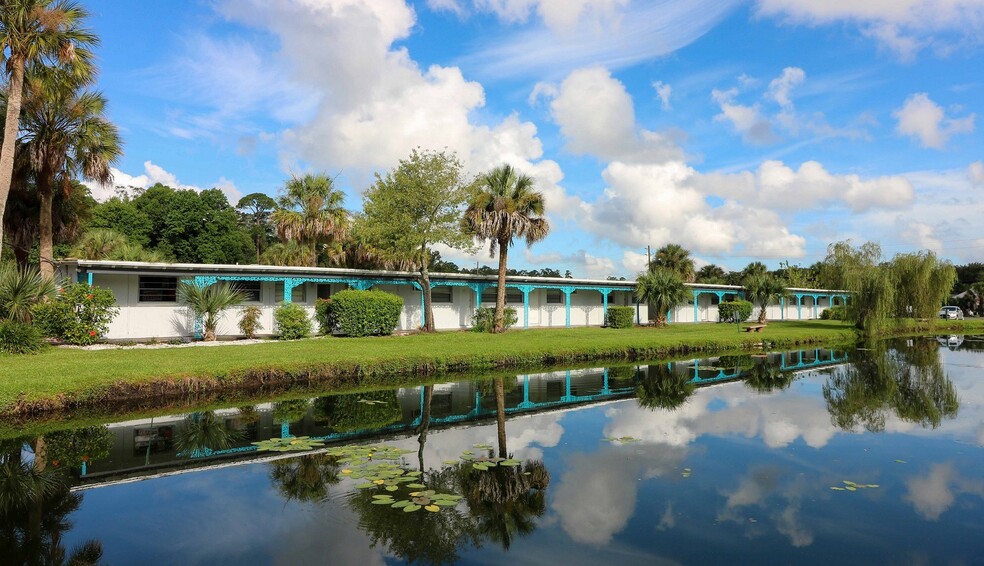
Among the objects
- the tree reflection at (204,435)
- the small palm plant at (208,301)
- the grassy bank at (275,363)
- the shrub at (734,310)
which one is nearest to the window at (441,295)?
the grassy bank at (275,363)

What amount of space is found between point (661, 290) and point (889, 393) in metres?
18.7

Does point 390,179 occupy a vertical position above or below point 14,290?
above

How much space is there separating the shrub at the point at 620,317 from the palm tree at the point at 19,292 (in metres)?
25.5

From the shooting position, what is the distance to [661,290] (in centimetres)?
3350

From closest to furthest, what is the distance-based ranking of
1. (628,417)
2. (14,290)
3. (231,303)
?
(628,417), (14,290), (231,303)

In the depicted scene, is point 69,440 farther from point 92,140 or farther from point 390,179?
point 390,179

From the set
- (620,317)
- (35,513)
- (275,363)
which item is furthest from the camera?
(620,317)

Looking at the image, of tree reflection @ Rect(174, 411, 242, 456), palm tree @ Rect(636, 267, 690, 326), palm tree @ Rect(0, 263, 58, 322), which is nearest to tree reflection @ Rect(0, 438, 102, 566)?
tree reflection @ Rect(174, 411, 242, 456)

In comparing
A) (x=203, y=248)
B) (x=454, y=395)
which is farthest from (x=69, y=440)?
(x=203, y=248)

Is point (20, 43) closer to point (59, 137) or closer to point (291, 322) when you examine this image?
point (59, 137)

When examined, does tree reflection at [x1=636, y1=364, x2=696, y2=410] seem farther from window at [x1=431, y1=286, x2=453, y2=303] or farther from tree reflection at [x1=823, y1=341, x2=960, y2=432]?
window at [x1=431, y1=286, x2=453, y2=303]

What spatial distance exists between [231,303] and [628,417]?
14.7m

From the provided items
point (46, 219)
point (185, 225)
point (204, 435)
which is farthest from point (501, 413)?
point (185, 225)

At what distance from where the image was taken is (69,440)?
9453 millimetres
